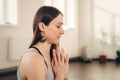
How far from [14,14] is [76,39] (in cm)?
259

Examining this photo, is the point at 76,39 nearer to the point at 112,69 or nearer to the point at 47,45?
the point at 112,69

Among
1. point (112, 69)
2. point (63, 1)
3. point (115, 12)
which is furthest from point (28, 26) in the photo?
point (115, 12)

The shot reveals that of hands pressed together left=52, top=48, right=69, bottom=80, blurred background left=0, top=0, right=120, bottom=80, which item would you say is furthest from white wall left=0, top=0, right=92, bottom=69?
hands pressed together left=52, top=48, right=69, bottom=80

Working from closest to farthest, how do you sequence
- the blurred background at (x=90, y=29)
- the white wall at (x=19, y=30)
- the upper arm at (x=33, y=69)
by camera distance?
the upper arm at (x=33, y=69), the white wall at (x=19, y=30), the blurred background at (x=90, y=29)

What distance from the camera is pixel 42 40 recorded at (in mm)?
721

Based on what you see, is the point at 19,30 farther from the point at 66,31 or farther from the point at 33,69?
the point at 33,69

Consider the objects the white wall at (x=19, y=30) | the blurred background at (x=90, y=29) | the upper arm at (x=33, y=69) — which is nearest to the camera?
the upper arm at (x=33, y=69)

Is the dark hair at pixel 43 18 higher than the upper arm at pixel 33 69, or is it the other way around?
the dark hair at pixel 43 18

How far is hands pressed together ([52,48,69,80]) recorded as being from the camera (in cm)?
73

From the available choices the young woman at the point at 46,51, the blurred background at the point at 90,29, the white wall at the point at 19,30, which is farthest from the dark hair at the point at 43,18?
the blurred background at the point at 90,29

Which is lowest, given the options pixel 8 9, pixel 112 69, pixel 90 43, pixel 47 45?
pixel 112 69

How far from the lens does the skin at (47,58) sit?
2.18 ft

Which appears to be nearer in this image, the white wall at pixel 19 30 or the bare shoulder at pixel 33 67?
Result: the bare shoulder at pixel 33 67

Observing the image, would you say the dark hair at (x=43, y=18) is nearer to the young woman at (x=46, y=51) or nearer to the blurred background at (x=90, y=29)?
the young woman at (x=46, y=51)
